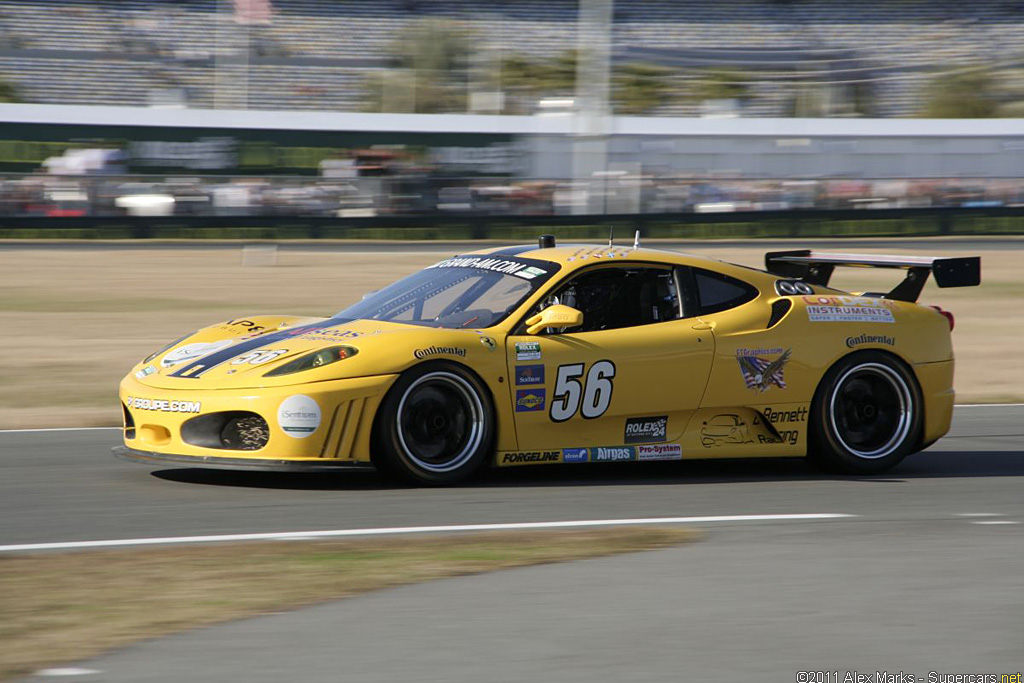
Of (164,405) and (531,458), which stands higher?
(164,405)

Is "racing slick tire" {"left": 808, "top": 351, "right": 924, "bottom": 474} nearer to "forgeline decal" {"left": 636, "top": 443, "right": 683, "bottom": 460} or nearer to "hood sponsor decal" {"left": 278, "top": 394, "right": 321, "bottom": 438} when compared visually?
"forgeline decal" {"left": 636, "top": 443, "right": 683, "bottom": 460}

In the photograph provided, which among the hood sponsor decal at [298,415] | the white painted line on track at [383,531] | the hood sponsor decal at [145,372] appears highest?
the hood sponsor decal at [145,372]

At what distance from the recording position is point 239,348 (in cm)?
688

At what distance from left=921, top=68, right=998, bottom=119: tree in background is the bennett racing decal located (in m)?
40.5

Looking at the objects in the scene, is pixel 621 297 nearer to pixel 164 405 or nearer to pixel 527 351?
pixel 527 351

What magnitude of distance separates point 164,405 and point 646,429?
8.12 ft

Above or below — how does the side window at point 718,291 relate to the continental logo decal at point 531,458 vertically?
above

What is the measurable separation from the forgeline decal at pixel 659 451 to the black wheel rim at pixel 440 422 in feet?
3.05

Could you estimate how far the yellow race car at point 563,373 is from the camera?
21.0ft

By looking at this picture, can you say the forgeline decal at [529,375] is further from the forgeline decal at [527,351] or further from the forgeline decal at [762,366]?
the forgeline decal at [762,366]

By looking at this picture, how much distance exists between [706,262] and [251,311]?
10.1 m

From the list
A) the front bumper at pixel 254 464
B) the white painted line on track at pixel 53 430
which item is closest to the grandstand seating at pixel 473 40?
the white painted line on track at pixel 53 430

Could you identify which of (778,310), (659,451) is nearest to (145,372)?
(659,451)

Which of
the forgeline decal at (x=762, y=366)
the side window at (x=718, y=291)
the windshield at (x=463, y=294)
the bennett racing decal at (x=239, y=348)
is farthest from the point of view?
the side window at (x=718, y=291)
